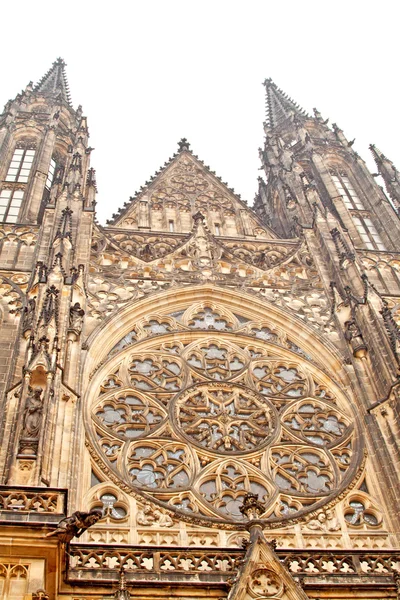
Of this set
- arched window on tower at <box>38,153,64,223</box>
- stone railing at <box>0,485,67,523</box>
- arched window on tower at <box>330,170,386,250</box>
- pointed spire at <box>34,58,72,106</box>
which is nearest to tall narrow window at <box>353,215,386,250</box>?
arched window on tower at <box>330,170,386,250</box>

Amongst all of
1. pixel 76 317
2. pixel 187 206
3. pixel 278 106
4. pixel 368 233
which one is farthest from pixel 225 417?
pixel 278 106

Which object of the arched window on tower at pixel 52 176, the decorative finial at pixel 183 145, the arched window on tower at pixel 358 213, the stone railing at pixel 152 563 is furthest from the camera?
the decorative finial at pixel 183 145

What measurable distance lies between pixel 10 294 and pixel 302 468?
6982 millimetres

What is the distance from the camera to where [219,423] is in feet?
42.6

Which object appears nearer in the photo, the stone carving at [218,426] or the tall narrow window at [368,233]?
the stone carving at [218,426]

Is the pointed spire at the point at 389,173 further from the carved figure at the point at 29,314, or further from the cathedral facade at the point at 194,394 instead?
the carved figure at the point at 29,314

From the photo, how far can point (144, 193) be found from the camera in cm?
2045

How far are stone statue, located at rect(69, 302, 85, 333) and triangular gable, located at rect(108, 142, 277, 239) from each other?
17.7ft

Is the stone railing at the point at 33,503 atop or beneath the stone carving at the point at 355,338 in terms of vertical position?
beneath

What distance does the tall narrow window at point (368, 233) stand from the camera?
1997cm

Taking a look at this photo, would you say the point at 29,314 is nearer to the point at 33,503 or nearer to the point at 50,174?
the point at 33,503

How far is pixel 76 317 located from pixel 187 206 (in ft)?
24.8

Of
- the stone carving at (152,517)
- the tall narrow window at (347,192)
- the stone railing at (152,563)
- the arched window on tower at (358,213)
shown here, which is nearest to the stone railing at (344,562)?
the stone railing at (152,563)

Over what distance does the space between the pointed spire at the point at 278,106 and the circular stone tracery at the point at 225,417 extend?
1752 centimetres
